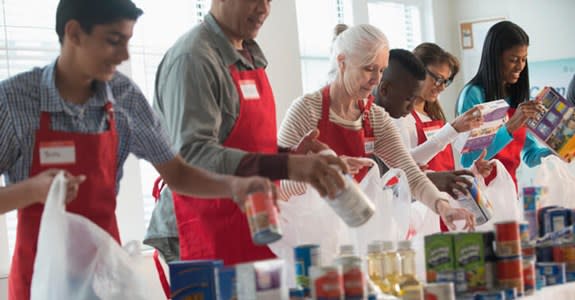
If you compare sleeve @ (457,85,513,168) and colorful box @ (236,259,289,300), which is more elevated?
sleeve @ (457,85,513,168)

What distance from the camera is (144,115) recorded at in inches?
95.3

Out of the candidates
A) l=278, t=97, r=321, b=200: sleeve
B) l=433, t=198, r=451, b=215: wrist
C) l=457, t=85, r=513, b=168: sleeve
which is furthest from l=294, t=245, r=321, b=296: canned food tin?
l=457, t=85, r=513, b=168: sleeve

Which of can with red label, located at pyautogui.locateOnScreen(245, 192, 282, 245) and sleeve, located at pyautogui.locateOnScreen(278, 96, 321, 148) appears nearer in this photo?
can with red label, located at pyautogui.locateOnScreen(245, 192, 282, 245)

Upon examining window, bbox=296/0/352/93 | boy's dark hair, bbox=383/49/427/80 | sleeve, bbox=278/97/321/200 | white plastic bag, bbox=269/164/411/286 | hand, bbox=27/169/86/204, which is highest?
window, bbox=296/0/352/93

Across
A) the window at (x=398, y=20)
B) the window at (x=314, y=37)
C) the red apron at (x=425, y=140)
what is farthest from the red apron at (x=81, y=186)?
the window at (x=398, y=20)

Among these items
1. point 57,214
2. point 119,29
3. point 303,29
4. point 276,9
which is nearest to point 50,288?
point 57,214

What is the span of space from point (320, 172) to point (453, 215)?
106 cm

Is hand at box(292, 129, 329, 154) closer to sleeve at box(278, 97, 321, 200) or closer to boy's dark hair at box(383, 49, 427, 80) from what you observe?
sleeve at box(278, 97, 321, 200)

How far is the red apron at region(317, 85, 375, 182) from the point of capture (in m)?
3.29

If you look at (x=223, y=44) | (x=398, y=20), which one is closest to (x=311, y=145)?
(x=223, y=44)

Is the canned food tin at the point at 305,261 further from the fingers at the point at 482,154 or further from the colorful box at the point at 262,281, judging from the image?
the fingers at the point at 482,154

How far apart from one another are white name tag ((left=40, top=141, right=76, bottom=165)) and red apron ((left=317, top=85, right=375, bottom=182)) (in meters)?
1.20

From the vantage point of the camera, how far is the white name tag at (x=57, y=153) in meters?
2.23

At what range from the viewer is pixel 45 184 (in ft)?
6.68
